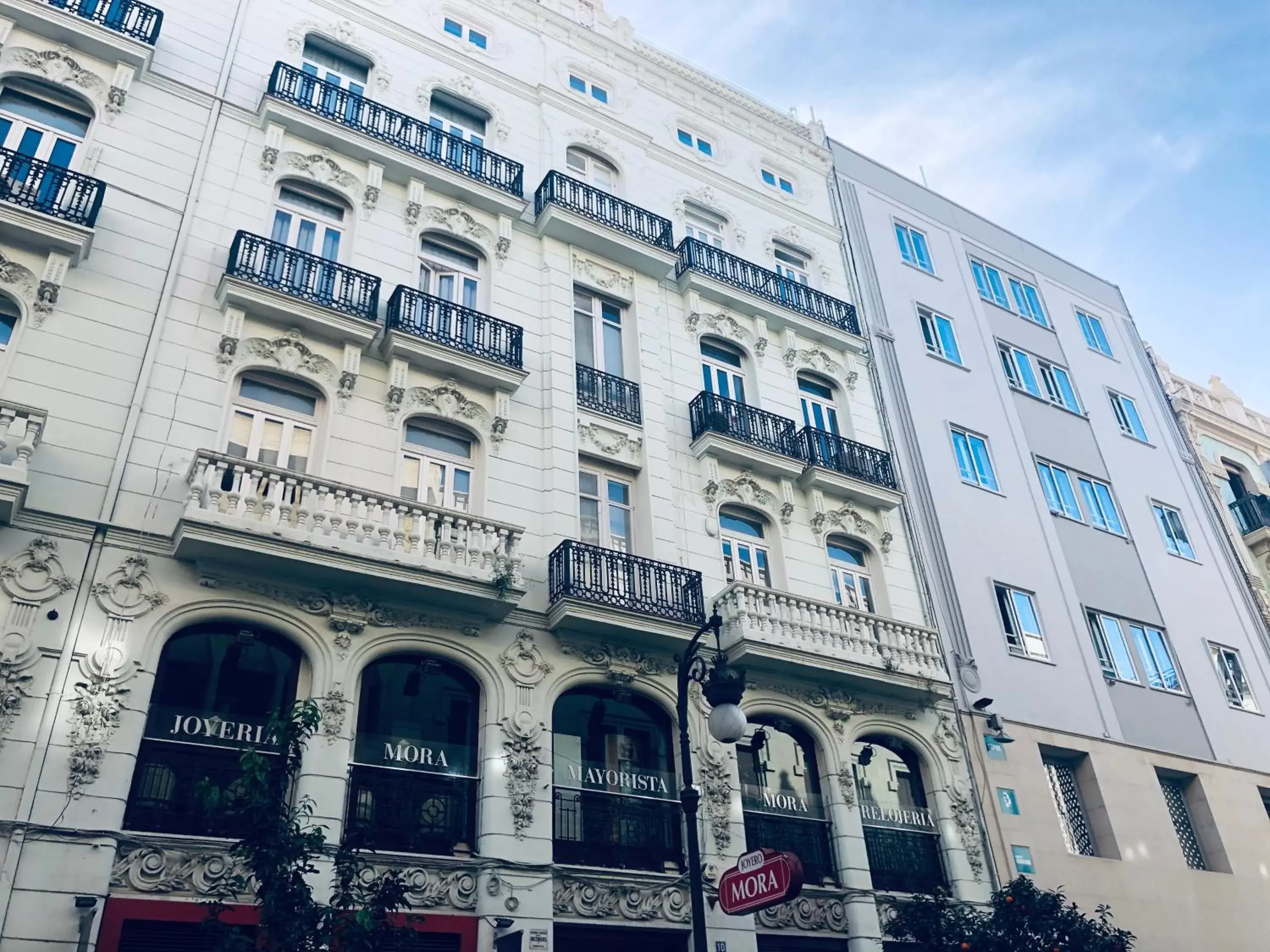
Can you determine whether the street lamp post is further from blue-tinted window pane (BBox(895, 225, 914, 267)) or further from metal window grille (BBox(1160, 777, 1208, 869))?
blue-tinted window pane (BBox(895, 225, 914, 267))

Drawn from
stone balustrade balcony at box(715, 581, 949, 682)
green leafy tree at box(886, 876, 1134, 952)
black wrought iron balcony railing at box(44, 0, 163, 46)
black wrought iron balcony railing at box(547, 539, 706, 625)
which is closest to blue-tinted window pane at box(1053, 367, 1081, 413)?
stone balustrade balcony at box(715, 581, 949, 682)

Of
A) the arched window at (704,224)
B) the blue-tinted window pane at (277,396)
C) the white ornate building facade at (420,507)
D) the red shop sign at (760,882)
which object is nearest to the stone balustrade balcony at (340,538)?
the white ornate building facade at (420,507)

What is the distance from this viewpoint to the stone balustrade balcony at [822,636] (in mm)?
16219

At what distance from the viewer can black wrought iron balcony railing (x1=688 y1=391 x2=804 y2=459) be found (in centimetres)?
1906

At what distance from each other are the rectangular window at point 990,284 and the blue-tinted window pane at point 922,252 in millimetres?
1604

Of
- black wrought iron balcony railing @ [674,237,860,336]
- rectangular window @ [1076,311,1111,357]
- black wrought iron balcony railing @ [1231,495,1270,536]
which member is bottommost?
black wrought iron balcony railing @ [1231,495,1270,536]

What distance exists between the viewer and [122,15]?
55.2 ft

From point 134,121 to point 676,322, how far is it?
10.7m

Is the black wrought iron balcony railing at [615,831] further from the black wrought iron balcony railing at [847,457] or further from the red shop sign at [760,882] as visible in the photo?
the black wrought iron balcony railing at [847,457]

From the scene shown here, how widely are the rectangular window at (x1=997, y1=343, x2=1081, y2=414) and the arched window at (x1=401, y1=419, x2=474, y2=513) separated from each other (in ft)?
53.3

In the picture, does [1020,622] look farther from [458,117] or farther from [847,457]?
[458,117]

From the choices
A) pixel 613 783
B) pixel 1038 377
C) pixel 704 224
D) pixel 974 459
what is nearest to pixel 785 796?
pixel 613 783

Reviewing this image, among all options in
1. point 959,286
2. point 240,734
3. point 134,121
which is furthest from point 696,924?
point 959,286

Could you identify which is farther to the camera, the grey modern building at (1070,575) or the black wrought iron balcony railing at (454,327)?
the grey modern building at (1070,575)
